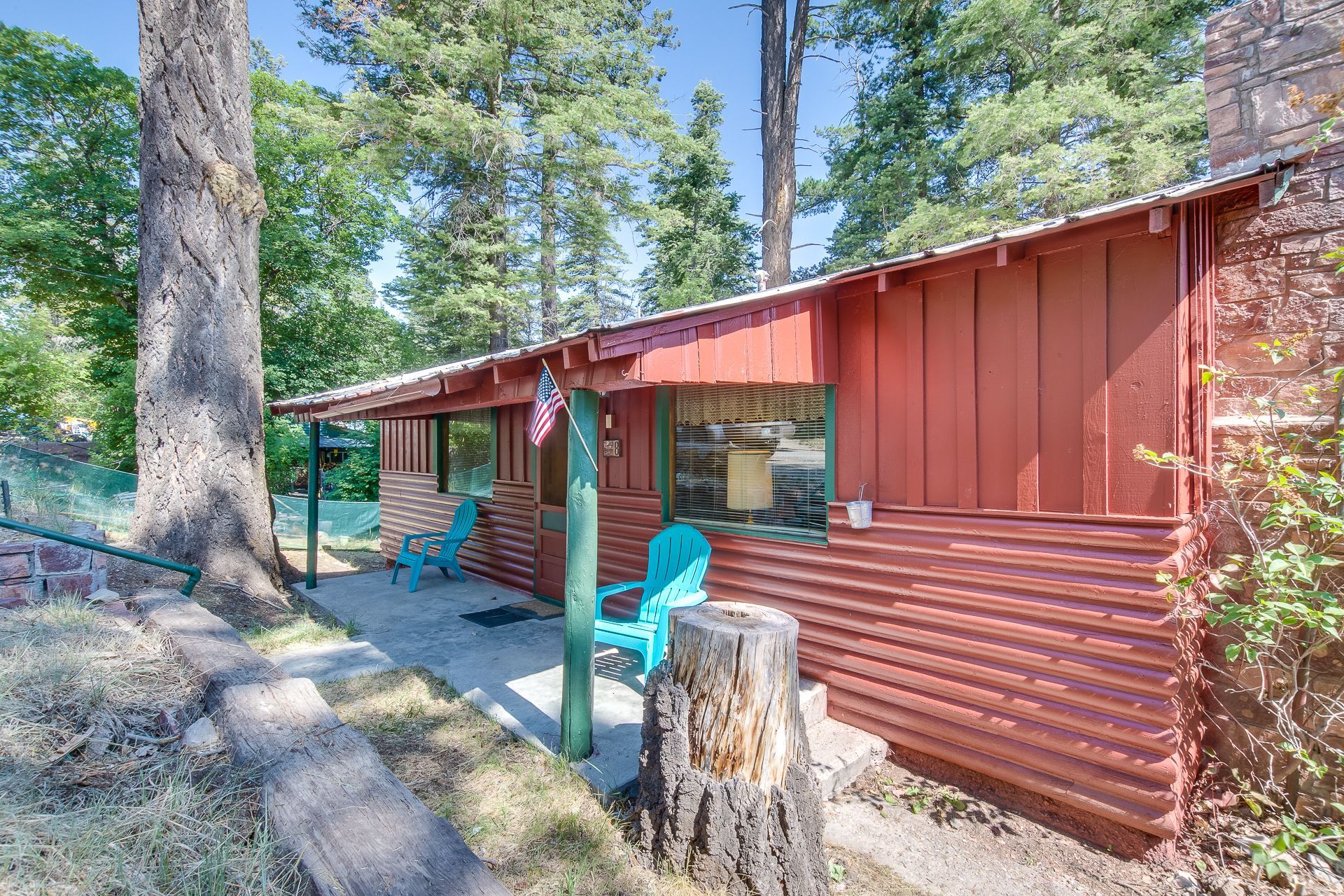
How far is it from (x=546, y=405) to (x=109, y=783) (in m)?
1.92

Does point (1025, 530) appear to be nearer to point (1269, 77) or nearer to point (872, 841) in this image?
point (872, 841)

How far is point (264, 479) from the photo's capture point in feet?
16.9

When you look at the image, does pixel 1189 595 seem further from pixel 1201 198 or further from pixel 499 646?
pixel 499 646

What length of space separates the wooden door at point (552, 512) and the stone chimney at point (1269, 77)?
15.1ft

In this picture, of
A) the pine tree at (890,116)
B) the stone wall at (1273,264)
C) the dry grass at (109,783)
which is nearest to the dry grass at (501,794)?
the dry grass at (109,783)

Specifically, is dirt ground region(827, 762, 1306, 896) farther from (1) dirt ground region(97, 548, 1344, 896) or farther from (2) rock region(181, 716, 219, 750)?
(2) rock region(181, 716, 219, 750)

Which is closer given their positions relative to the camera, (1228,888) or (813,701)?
(1228,888)

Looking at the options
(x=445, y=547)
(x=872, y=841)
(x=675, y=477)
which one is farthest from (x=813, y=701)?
(x=445, y=547)

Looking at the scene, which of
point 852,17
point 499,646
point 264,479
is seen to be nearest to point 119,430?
point 264,479

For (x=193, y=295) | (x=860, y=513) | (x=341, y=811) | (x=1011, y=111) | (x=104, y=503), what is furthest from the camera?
(x=104, y=503)

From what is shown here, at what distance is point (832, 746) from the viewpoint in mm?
2959

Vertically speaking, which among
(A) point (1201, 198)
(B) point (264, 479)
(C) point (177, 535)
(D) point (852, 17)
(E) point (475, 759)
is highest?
(D) point (852, 17)

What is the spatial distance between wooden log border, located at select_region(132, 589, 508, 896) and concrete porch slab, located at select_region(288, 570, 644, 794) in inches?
50.8

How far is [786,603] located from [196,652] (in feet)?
9.56
